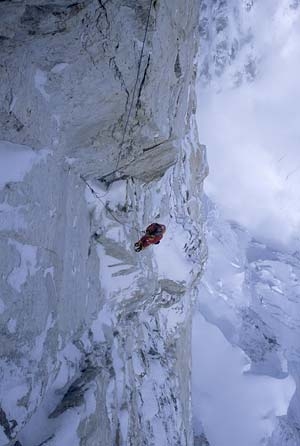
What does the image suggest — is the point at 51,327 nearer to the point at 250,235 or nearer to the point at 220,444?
the point at 220,444

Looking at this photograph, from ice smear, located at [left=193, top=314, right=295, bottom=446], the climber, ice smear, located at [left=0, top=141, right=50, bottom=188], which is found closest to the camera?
ice smear, located at [left=0, top=141, right=50, bottom=188]

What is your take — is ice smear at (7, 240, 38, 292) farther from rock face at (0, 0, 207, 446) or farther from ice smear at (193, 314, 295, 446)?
ice smear at (193, 314, 295, 446)

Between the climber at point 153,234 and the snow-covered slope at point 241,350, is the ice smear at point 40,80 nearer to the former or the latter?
the climber at point 153,234

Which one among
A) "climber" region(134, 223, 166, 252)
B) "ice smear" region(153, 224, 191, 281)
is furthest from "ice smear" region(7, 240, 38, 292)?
"ice smear" region(153, 224, 191, 281)

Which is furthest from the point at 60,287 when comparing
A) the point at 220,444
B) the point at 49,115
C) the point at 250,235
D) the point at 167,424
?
the point at 250,235

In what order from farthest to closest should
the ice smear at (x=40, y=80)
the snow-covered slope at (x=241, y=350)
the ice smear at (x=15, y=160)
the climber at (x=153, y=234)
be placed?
the snow-covered slope at (x=241, y=350) < the climber at (x=153, y=234) < the ice smear at (x=40, y=80) < the ice smear at (x=15, y=160)

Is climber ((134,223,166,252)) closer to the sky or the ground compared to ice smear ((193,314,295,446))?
closer to the sky

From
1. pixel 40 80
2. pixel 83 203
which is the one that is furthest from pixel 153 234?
pixel 40 80

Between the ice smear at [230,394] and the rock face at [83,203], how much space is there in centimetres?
1228

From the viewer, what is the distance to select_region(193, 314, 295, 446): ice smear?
18219mm

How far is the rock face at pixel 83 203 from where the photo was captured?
13.1 feet

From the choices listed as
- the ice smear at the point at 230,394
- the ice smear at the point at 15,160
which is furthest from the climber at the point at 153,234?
the ice smear at the point at 230,394

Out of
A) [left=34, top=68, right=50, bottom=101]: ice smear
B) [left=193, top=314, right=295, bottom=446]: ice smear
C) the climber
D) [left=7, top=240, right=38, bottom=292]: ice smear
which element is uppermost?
[left=34, top=68, right=50, bottom=101]: ice smear

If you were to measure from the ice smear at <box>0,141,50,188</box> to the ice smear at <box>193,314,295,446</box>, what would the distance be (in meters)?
17.4
